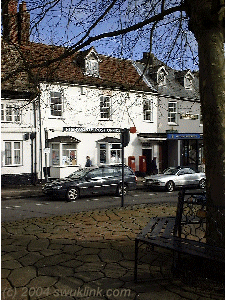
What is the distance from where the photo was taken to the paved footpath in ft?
13.8

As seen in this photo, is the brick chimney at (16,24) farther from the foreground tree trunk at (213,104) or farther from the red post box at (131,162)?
the red post box at (131,162)

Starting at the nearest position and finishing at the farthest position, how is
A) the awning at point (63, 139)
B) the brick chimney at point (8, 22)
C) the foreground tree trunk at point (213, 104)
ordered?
1. the foreground tree trunk at point (213, 104)
2. the brick chimney at point (8, 22)
3. the awning at point (63, 139)

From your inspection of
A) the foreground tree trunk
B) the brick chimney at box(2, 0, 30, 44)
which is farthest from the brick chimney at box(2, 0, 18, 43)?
the foreground tree trunk

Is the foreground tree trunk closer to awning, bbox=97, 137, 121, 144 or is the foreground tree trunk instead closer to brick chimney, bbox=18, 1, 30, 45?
brick chimney, bbox=18, 1, 30, 45

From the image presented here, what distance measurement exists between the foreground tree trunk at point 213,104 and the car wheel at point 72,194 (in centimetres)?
1116

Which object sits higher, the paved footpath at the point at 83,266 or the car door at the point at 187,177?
the car door at the point at 187,177

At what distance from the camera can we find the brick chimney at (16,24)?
22.5 feet

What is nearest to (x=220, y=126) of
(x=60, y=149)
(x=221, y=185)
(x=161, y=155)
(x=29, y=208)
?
(x=221, y=185)

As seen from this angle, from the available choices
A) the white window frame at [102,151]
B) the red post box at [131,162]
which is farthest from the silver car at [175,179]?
the white window frame at [102,151]

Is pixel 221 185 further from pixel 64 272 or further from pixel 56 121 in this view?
pixel 56 121

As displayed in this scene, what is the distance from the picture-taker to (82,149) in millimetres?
24672

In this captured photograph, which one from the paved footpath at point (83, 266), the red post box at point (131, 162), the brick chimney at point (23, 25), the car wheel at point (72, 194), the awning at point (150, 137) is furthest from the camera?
the awning at point (150, 137)

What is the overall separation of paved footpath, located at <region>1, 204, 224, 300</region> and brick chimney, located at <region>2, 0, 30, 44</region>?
13.8 feet

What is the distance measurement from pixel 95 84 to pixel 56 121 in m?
4.16
